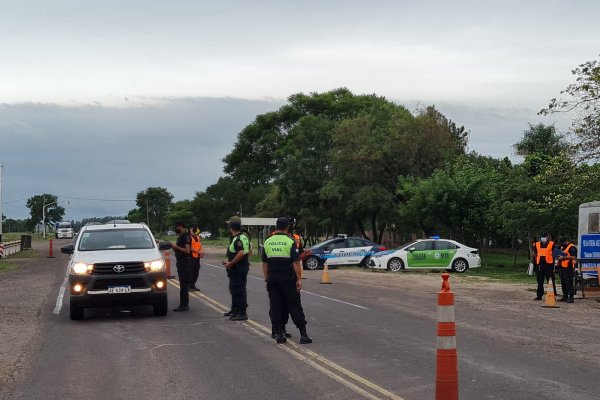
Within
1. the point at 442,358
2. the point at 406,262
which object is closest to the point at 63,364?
the point at 442,358

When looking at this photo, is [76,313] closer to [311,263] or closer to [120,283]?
[120,283]

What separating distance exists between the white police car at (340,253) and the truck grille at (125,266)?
20.2m

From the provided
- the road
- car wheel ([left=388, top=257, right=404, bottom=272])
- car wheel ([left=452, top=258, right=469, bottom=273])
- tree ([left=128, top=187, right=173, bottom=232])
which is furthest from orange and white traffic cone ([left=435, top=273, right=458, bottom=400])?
tree ([left=128, top=187, right=173, bottom=232])

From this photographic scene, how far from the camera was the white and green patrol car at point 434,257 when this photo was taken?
31.1 meters

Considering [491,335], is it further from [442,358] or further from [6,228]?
[6,228]

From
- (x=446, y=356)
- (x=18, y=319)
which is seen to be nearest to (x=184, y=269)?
(x=18, y=319)

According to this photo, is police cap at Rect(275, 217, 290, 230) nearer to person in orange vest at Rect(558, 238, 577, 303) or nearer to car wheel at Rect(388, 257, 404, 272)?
person in orange vest at Rect(558, 238, 577, 303)

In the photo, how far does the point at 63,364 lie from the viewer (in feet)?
30.7

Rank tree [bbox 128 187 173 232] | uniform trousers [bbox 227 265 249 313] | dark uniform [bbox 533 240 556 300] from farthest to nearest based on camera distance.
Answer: tree [bbox 128 187 173 232] → dark uniform [bbox 533 240 556 300] → uniform trousers [bbox 227 265 249 313]

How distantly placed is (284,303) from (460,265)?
2170 cm

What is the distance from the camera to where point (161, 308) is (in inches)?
549

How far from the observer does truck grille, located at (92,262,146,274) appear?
13.2 m

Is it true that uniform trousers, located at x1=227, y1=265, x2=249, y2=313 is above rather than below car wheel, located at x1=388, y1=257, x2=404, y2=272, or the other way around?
above

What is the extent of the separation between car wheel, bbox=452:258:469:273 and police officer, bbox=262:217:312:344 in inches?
852
